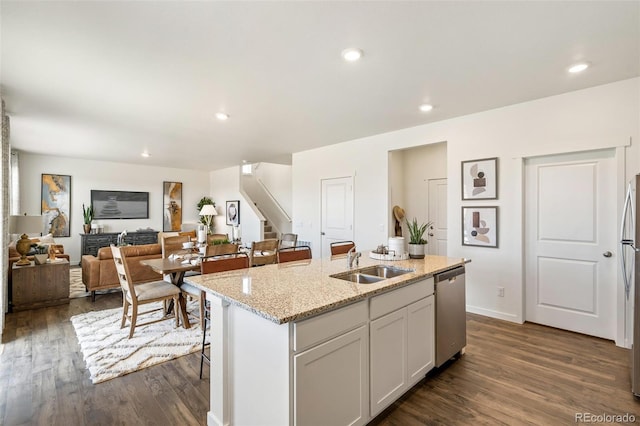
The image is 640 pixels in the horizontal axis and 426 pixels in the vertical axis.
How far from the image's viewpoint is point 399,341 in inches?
84.3

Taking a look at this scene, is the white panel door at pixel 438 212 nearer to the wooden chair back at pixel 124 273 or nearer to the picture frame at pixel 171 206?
the wooden chair back at pixel 124 273

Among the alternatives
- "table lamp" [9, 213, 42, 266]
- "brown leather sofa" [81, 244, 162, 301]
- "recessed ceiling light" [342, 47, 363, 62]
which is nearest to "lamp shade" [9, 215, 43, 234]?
"table lamp" [9, 213, 42, 266]

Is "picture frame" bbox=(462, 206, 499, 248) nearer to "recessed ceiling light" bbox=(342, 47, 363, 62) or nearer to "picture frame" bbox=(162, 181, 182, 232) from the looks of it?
"recessed ceiling light" bbox=(342, 47, 363, 62)

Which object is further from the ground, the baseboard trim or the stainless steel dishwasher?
the stainless steel dishwasher

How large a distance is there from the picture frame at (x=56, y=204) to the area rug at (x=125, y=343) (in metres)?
4.74

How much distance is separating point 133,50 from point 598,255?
4889mm

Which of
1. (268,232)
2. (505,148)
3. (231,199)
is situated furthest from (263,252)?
(231,199)

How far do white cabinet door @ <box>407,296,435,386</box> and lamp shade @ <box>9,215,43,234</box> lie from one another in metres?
4.81

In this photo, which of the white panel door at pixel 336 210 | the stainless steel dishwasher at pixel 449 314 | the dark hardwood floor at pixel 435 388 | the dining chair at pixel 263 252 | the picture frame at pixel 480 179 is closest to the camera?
the dark hardwood floor at pixel 435 388

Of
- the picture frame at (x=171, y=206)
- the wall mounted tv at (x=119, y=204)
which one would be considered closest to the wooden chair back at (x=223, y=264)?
the wall mounted tv at (x=119, y=204)

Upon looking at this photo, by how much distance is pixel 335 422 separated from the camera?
1689 mm

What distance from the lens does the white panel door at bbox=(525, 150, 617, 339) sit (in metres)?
3.22

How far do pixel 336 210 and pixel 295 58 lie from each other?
3.57 metres

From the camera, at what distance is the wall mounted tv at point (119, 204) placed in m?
7.93
